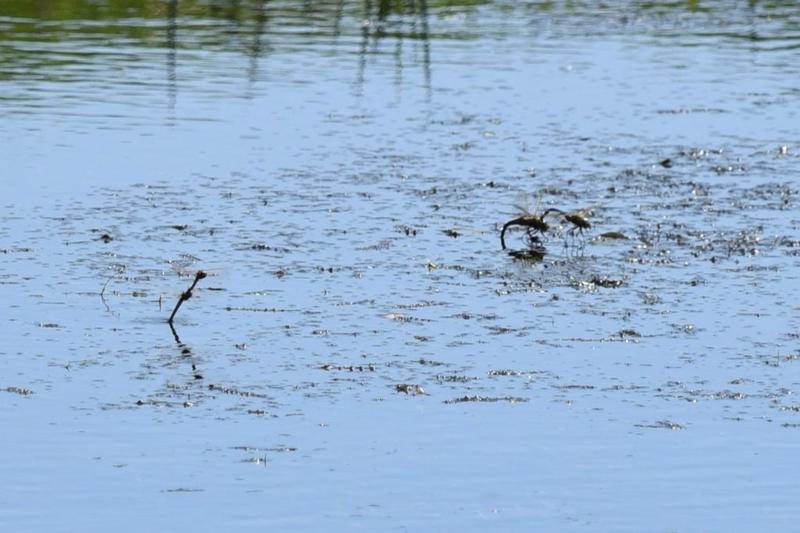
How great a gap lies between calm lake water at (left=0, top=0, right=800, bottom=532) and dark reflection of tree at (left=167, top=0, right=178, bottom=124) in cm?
19

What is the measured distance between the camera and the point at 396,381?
49.1 feet

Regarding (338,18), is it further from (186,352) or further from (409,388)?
(409,388)

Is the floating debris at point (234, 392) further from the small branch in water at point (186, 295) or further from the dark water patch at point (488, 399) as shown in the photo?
the small branch in water at point (186, 295)

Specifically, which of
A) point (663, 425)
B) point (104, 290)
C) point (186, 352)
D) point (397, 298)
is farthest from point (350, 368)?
point (104, 290)

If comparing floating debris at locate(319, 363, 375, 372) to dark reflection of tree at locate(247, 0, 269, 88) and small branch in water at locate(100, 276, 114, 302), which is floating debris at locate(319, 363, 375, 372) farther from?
dark reflection of tree at locate(247, 0, 269, 88)

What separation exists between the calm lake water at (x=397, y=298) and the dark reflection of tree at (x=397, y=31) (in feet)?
1.42

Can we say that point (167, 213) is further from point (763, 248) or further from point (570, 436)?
point (570, 436)

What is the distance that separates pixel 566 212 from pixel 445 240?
6.36 ft

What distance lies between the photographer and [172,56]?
119ft

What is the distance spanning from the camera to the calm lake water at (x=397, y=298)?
1259cm

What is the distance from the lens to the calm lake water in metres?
12.6

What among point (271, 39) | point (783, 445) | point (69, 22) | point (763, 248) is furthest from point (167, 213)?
point (69, 22)

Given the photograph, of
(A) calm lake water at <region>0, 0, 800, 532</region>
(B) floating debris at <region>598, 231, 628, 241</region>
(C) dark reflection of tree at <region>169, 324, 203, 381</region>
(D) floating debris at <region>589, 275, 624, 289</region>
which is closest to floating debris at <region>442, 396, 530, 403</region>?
(A) calm lake water at <region>0, 0, 800, 532</region>

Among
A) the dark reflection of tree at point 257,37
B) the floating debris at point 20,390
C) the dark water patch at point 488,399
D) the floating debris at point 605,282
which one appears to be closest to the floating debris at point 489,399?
the dark water patch at point 488,399
